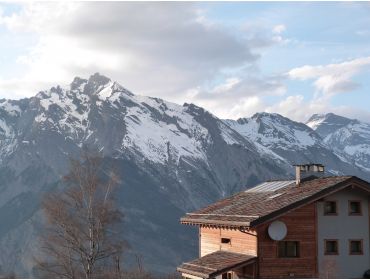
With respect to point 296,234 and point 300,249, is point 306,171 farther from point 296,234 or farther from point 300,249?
point 300,249

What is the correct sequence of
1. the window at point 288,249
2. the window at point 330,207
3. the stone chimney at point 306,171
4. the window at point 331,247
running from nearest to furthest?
1. the window at point 288,249
2. the window at point 331,247
3. the window at point 330,207
4. the stone chimney at point 306,171

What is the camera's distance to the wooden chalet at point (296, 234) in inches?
1356

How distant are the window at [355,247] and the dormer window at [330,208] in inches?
89.2

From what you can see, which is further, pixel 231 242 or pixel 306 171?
pixel 306 171

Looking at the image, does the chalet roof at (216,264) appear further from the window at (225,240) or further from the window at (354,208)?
the window at (354,208)

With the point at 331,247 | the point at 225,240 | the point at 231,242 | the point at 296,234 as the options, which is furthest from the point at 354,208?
the point at 225,240

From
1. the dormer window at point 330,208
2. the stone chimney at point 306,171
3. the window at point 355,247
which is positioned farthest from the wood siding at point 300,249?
the stone chimney at point 306,171

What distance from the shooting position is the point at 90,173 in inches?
1700

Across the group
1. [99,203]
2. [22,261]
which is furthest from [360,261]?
[22,261]

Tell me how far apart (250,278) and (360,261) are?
7796 millimetres

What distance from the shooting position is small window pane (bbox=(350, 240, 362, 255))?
37.2m

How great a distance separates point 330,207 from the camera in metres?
37.0

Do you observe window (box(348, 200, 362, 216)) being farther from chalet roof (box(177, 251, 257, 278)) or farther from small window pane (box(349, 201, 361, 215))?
chalet roof (box(177, 251, 257, 278))

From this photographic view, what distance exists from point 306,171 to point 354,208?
4.16m
